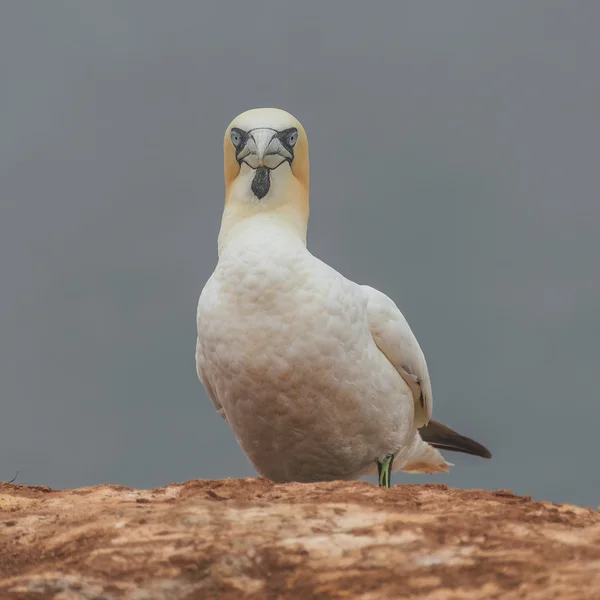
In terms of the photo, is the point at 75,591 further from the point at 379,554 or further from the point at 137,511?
the point at 379,554

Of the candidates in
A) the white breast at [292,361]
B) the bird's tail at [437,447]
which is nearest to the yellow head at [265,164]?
the white breast at [292,361]

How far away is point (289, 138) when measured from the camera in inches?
409

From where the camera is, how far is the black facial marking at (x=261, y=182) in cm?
1041

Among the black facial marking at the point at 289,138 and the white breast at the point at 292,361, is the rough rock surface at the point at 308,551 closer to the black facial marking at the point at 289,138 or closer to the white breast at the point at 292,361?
the white breast at the point at 292,361

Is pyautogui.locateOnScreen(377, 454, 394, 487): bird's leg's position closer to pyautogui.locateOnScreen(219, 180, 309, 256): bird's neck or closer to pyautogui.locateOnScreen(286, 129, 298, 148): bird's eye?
pyautogui.locateOnScreen(219, 180, 309, 256): bird's neck

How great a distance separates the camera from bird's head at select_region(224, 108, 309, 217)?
10219 millimetres

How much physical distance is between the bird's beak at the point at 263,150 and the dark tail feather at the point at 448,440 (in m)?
3.41

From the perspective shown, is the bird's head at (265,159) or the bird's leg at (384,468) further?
the bird's leg at (384,468)

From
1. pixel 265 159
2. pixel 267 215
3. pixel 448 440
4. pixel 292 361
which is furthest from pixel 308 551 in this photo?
pixel 448 440

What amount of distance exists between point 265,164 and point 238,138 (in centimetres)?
33

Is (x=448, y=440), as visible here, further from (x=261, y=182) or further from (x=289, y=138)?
(x=289, y=138)

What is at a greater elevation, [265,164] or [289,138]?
[289,138]

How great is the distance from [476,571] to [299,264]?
407 cm

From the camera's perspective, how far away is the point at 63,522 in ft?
24.2
